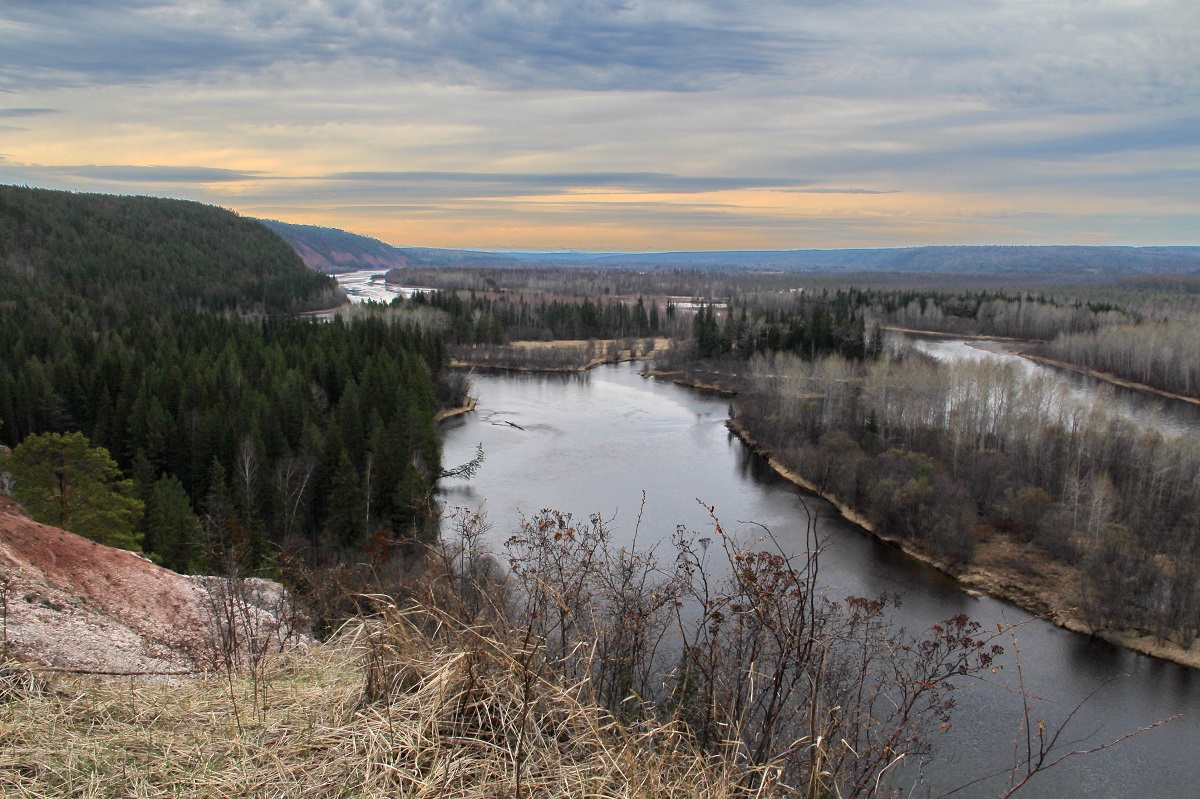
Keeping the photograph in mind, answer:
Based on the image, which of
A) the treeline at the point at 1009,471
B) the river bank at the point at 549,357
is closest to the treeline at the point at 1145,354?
the treeline at the point at 1009,471

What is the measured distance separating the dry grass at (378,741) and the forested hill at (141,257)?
64.6m

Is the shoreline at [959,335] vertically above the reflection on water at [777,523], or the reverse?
the shoreline at [959,335]

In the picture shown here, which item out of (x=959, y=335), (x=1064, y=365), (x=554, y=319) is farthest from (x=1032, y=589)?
(x=959, y=335)

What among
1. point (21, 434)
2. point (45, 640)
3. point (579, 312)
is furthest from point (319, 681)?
point (579, 312)

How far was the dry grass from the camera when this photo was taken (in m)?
2.96

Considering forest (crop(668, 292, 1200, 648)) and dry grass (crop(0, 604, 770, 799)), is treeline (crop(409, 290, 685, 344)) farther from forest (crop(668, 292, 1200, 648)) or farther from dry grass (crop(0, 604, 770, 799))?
dry grass (crop(0, 604, 770, 799))

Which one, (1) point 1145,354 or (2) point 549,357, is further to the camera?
(2) point 549,357

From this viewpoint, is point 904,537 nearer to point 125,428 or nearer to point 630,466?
→ point 630,466

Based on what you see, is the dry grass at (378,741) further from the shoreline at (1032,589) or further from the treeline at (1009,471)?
the treeline at (1009,471)

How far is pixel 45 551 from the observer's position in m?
9.07

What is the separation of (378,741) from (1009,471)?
28.5 meters

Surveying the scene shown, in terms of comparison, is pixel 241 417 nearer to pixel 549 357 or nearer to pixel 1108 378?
pixel 549 357

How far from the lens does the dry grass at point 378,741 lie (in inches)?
117

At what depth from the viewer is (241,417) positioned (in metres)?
24.5
